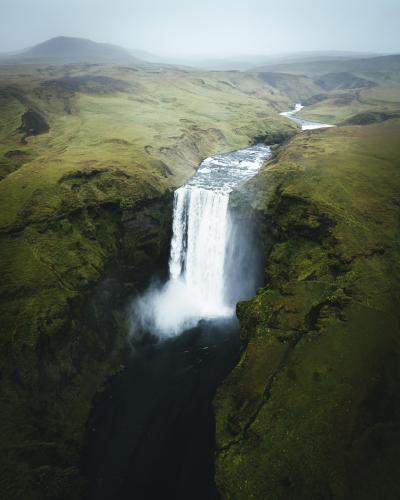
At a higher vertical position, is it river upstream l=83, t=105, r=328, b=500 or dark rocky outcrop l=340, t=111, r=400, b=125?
dark rocky outcrop l=340, t=111, r=400, b=125

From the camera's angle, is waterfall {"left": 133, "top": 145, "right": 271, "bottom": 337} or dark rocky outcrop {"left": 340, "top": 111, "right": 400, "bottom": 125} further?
dark rocky outcrop {"left": 340, "top": 111, "right": 400, "bottom": 125}

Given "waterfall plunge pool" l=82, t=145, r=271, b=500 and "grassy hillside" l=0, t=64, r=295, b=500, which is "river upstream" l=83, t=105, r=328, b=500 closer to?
"waterfall plunge pool" l=82, t=145, r=271, b=500

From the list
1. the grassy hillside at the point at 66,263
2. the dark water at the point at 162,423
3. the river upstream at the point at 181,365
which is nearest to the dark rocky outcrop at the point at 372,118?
the grassy hillside at the point at 66,263

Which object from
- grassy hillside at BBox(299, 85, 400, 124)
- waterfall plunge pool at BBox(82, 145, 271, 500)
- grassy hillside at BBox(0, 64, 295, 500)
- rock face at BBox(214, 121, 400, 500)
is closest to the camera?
rock face at BBox(214, 121, 400, 500)

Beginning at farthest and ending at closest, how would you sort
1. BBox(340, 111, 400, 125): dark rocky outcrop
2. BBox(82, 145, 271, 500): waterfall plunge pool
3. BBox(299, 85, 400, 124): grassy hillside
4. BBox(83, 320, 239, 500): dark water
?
BBox(299, 85, 400, 124): grassy hillside
BBox(340, 111, 400, 125): dark rocky outcrop
BBox(82, 145, 271, 500): waterfall plunge pool
BBox(83, 320, 239, 500): dark water

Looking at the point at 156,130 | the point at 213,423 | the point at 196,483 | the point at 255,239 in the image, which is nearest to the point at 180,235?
the point at 255,239

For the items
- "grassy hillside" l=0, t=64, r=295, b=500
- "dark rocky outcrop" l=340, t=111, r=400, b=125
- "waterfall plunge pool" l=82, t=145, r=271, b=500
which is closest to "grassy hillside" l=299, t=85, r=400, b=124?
"dark rocky outcrop" l=340, t=111, r=400, b=125

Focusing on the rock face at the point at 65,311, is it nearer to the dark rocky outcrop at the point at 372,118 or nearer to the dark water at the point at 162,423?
the dark water at the point at 162,423
